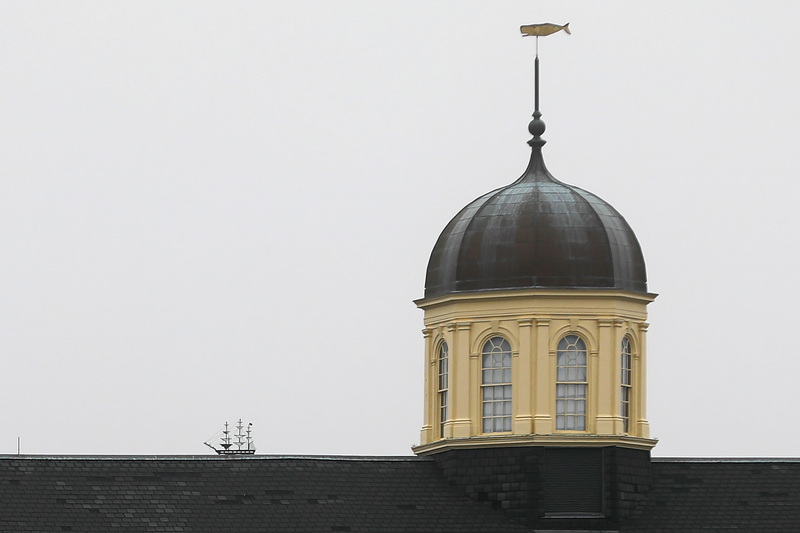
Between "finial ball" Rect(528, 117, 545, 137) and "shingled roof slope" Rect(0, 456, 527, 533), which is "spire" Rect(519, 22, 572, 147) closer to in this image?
"finial ball" Rect(528, 117, 545, 137)

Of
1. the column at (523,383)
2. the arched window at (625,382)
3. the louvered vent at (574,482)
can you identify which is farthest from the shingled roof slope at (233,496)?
the arched window at (625,382)

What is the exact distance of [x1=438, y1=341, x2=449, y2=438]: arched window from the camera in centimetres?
6325

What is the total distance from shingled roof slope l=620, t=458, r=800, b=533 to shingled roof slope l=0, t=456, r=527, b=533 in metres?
3.34

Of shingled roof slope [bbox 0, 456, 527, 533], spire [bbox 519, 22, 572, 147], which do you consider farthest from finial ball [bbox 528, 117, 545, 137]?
shingled roof slope [bbox 0, 456, 527, 533]

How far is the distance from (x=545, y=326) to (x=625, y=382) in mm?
2424

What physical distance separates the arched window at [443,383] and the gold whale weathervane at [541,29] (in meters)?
→ 7.80

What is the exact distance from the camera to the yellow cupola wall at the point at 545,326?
201 feet

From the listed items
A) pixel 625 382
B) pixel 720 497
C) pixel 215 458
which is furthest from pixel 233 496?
pixel 720 497

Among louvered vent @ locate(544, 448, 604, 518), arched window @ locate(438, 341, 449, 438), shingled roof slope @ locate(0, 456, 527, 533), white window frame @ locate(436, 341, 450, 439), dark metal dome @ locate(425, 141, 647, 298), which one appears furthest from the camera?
arched window @ locate(438, 341, 449, 438)

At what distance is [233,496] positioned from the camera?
5950cm

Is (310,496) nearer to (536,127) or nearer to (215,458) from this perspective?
(215,458)

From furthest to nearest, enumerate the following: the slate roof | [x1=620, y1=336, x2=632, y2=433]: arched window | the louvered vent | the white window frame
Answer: the white window frame
[x1=620, y1=336, x2=632, y2=433]: arched window
the louvered vent
the slate roof

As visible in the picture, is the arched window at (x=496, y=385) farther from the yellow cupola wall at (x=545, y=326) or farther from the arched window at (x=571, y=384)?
the arched window at (x=571, y=384)

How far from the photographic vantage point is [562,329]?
61.6m
